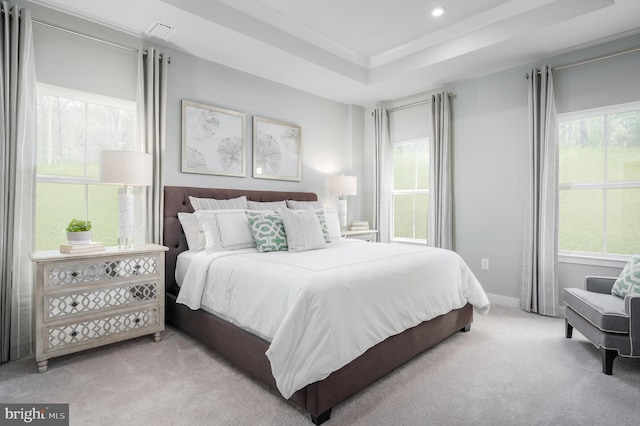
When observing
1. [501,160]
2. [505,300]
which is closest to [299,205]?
[501,160]

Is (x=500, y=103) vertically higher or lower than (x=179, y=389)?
higher

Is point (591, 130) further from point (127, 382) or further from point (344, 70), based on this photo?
point (127, 382)

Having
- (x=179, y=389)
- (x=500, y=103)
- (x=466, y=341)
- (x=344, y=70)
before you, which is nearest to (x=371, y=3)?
(x=344, y=70)

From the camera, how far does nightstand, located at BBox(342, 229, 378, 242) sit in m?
4.43

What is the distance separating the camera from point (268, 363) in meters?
1.90

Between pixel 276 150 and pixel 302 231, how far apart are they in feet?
5.43

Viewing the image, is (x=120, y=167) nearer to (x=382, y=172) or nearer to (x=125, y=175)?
(x=125, y=175)

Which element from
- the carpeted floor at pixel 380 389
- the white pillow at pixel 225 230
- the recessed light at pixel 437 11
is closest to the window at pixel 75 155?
the white pillow at pixel 225 230

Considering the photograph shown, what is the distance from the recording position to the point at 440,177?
428 centimetres

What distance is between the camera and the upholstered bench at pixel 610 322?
83.4 inches

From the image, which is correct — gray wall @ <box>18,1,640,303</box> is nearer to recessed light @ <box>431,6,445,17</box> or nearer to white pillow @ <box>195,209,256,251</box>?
white pillow @ <box>195,209,256,251</box>

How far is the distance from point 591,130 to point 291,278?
351 centimetres

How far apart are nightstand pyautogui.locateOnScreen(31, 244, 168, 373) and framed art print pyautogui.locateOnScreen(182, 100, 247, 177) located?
1103 mm

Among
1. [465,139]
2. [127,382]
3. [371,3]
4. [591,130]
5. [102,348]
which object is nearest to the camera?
[127,382]
